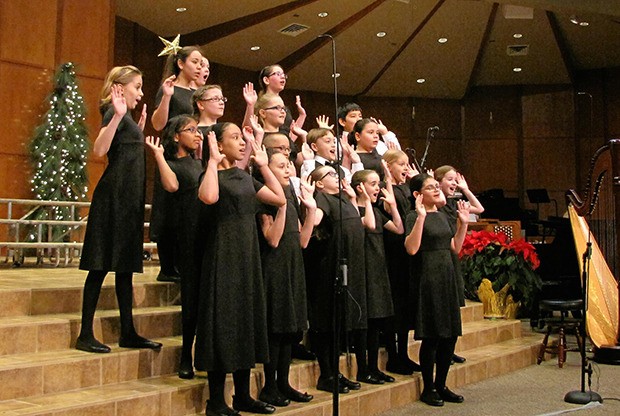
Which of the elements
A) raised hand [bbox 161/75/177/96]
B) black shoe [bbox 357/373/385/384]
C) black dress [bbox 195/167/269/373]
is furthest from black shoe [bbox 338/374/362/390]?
raised hand [bbox 161/75/177/96]

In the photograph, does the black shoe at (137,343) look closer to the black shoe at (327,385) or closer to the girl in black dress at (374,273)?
the black shoe at (327,385)

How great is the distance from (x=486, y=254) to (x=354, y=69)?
692 centimetres

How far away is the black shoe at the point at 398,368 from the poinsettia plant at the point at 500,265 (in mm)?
2244

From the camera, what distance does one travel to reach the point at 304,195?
13.1ft

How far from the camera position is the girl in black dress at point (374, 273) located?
4547 millimetres

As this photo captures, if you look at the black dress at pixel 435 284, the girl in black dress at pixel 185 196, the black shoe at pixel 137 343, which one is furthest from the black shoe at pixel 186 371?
the black dress at pixel 435 284

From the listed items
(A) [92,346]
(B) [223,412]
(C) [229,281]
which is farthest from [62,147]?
(B) [223,412]

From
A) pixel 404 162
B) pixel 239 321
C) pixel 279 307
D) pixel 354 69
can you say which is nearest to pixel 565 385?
pixel 404 162

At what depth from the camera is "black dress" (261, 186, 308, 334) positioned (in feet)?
12.5

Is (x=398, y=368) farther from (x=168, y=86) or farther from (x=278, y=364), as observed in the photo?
(x=168, y=86)

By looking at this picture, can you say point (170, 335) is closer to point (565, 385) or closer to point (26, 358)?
point (26, 358)

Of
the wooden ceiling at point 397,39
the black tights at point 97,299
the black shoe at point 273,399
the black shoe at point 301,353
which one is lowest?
the black shoe at point 273,399

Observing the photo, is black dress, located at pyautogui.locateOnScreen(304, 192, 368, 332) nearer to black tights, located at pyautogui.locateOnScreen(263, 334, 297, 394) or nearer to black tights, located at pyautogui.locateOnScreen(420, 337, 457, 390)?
black tights, located at pyautogui.locateOnScreen(263, 334, 297, 394)

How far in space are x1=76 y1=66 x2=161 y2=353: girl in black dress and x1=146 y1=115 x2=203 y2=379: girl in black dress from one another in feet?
0.44
